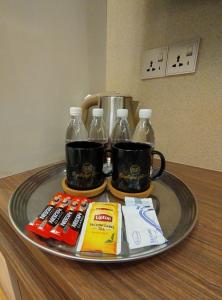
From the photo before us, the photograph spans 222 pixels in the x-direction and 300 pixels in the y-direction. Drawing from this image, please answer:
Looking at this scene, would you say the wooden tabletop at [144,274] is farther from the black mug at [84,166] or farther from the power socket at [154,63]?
the power socket at [154,63]

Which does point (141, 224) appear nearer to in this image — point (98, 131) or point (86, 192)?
point (86, 192)

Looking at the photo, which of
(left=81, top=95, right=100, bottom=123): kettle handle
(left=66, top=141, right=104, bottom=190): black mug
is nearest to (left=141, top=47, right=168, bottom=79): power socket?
(left=81, top=95, right=100, bottom=123): kettle handle

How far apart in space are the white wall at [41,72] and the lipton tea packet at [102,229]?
52 centimetres

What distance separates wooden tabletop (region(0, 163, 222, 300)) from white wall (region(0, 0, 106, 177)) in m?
0.44

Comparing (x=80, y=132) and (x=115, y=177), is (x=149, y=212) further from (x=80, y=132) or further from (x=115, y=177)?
(x=80, y=132)

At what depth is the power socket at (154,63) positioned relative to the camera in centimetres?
60

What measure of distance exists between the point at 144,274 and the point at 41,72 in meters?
0.74

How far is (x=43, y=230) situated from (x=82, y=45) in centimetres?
80

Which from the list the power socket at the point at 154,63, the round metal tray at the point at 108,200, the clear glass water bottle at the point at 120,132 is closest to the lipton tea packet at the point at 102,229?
the round metal tray at the point at 108,200

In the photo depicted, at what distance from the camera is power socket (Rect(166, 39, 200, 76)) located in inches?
20.8

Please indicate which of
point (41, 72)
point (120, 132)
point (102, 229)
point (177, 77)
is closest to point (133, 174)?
point (102, 229)

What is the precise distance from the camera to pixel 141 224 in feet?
0.96

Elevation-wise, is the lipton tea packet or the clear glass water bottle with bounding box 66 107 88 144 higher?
the clear glass water bottle with bounding box 66 107 88 144

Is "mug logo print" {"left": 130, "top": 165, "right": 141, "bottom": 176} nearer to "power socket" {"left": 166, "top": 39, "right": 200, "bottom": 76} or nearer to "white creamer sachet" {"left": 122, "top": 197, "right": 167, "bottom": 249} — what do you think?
"white creamer sachet" {"left": 122, "top": 197, "right": 167, "bottom": 249}
